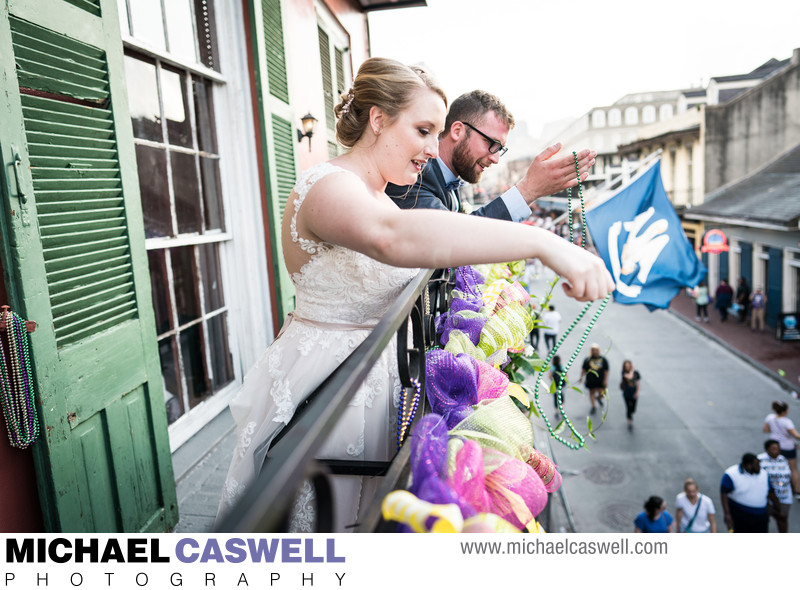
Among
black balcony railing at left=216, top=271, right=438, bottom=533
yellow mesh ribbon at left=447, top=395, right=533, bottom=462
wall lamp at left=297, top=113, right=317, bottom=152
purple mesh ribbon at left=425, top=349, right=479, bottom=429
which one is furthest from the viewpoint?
wall lamp at left=297, top=113, right=317, bottom=152

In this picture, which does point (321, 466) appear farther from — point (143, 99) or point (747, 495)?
point (747, 495)

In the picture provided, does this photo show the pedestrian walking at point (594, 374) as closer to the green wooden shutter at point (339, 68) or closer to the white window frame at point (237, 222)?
the green wooden shutter at point (339, 68)

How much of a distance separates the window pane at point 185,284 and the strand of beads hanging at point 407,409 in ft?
8.09

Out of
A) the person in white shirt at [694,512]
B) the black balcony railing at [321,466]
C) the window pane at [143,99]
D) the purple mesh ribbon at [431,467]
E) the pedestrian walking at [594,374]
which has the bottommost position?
the person in white shirt at [694,512]

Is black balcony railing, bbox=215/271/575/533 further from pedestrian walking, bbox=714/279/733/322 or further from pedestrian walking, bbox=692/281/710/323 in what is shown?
pedestrian walking, bbox=714/279/733/322

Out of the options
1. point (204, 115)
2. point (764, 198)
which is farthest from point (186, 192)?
point (764, 198)

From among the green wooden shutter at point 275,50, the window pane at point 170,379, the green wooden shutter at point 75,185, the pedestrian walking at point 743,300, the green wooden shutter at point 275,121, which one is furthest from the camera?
the pedestrian walking at point 743,300

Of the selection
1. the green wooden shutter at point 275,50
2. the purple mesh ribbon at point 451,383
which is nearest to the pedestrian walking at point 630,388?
the green wooden shutter at point 275,50

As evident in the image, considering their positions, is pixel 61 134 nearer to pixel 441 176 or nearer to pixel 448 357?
pixel 441 176

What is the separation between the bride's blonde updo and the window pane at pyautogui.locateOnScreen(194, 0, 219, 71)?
109 inches

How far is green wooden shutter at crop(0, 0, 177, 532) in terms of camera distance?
6.52ft

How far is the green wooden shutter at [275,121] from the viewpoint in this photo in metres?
4.24

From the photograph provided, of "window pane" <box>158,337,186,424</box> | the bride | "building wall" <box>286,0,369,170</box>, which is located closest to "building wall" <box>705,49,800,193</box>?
"building wall" <box>286,0,369,170</box>

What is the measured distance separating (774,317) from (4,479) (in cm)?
1858
